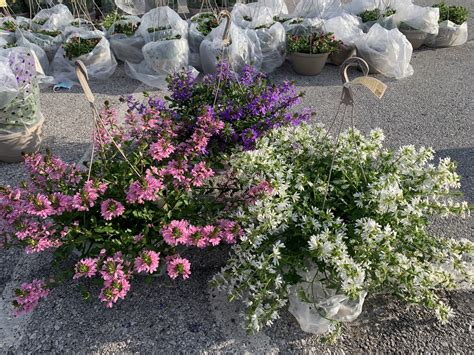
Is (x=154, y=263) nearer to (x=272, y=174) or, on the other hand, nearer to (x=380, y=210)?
(x=272, y=174)

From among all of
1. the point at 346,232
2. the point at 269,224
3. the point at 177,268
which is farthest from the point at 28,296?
the point at 346,232

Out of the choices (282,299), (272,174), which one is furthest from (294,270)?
(272,174)

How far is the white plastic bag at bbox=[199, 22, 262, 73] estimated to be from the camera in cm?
396

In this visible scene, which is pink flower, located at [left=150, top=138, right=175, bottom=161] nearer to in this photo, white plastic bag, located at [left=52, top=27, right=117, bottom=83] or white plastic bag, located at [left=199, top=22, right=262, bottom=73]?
white plastic bag, located at [left=199, top=22, right=262, bottom=73]

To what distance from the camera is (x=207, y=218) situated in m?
1.79

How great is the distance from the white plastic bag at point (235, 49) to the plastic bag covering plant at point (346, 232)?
2.35 m

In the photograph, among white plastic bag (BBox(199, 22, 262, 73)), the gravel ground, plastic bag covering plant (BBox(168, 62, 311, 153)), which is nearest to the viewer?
the gravel ground

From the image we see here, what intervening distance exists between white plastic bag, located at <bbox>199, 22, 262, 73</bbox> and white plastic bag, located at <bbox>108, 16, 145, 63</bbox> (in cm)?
77

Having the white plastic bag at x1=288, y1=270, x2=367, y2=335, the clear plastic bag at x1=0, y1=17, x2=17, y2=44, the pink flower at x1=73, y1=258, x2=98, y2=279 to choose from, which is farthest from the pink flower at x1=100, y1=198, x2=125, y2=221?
the clear plastic bag at x1=0, y1=17, x2=17, y2=44

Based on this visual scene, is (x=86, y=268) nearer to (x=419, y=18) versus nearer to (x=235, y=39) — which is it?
(x=235, y=39)

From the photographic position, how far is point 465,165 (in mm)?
2799

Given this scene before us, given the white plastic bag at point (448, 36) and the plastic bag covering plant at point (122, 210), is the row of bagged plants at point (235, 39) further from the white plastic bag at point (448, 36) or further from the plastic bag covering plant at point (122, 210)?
the plastic bag covering plant at point (122, 210)

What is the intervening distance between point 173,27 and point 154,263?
3.55 m

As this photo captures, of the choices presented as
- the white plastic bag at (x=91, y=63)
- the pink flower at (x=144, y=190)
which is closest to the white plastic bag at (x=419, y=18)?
the white plastic bag at (x=91, y=63)
